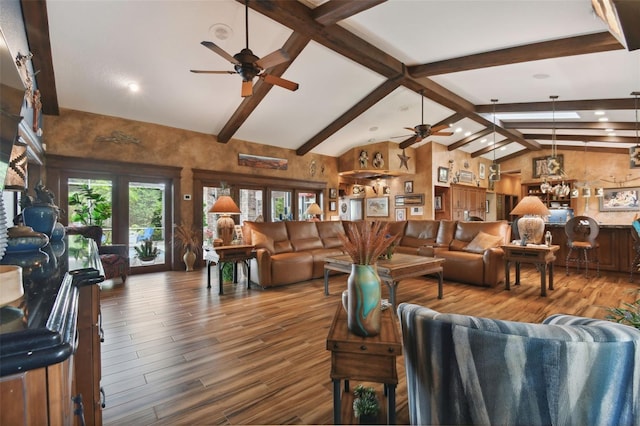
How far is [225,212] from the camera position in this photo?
14.5 ft

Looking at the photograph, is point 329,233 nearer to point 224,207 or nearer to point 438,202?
point 224,207

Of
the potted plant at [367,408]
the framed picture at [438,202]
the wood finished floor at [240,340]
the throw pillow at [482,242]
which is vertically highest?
the framed picture at [438,202]

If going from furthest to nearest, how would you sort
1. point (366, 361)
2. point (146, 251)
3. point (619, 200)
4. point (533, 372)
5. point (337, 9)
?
point (619, 200)
point (146, 251)
point (337, 9)
point (366, 361)
point (533, 372)

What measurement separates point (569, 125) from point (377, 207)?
212 inches

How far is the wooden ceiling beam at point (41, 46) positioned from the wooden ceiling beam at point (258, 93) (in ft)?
8.31

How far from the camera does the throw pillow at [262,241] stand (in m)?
4.86

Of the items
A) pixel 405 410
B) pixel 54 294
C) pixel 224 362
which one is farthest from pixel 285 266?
pixel 54 294

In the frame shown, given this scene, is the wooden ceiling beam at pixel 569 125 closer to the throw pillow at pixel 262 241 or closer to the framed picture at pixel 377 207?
the framed picture at pixel 377 207

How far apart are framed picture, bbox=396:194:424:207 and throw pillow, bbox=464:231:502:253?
3.90 m

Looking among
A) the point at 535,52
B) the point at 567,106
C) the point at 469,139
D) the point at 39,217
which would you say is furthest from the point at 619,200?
the point at 39,217

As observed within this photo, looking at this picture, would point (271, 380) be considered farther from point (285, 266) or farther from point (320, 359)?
point (285, 266)

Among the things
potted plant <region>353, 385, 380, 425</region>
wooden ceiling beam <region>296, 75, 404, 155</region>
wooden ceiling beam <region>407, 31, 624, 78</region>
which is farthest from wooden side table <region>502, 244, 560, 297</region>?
potted plant <region>353, 385, 380, 425</region>

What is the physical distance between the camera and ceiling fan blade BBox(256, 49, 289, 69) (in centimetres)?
310

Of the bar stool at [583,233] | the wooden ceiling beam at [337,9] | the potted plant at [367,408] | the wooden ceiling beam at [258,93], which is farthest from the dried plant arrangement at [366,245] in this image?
the bar stool at [583,233]
